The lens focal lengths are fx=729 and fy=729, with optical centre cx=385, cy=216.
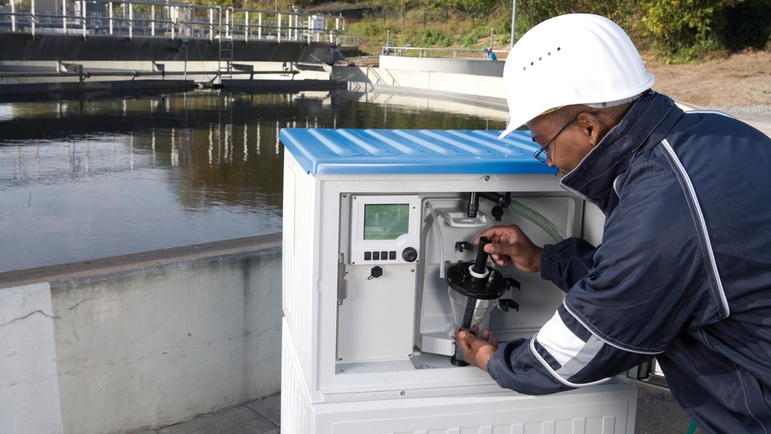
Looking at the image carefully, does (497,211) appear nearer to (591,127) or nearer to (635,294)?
(591,127)

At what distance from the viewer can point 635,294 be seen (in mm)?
1559

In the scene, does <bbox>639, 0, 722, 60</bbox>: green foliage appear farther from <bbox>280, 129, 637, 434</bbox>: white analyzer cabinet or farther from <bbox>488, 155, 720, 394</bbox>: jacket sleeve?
<bbox>488, 155, 720, 394</bbox>: jacket sleeve

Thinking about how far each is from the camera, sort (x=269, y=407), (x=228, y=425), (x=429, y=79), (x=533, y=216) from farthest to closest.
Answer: (x=429, y=79) → (x=269, y=407) → (x=228, y=425) → (x=533, y=216)

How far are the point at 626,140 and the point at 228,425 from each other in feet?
7.84

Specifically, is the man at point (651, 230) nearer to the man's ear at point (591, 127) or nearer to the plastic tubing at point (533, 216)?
the man's ear at point (591, 127)

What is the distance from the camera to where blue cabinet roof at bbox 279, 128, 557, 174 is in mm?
2061

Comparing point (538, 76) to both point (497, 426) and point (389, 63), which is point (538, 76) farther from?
point (389, 63)

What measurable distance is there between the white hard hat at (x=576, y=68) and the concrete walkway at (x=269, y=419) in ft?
6.88

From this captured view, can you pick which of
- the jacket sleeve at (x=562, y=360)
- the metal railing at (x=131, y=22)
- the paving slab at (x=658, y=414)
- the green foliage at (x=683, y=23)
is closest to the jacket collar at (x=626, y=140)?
the jacket sleeve at (x=562, y=360)

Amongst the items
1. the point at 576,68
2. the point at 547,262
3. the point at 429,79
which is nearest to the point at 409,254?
the point at 547,262

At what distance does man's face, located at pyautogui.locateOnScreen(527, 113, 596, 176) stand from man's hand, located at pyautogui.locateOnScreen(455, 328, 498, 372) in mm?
655

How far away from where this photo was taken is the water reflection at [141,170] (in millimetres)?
6430

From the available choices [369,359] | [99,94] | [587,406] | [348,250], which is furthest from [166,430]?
[99,94]

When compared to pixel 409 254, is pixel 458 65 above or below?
above
